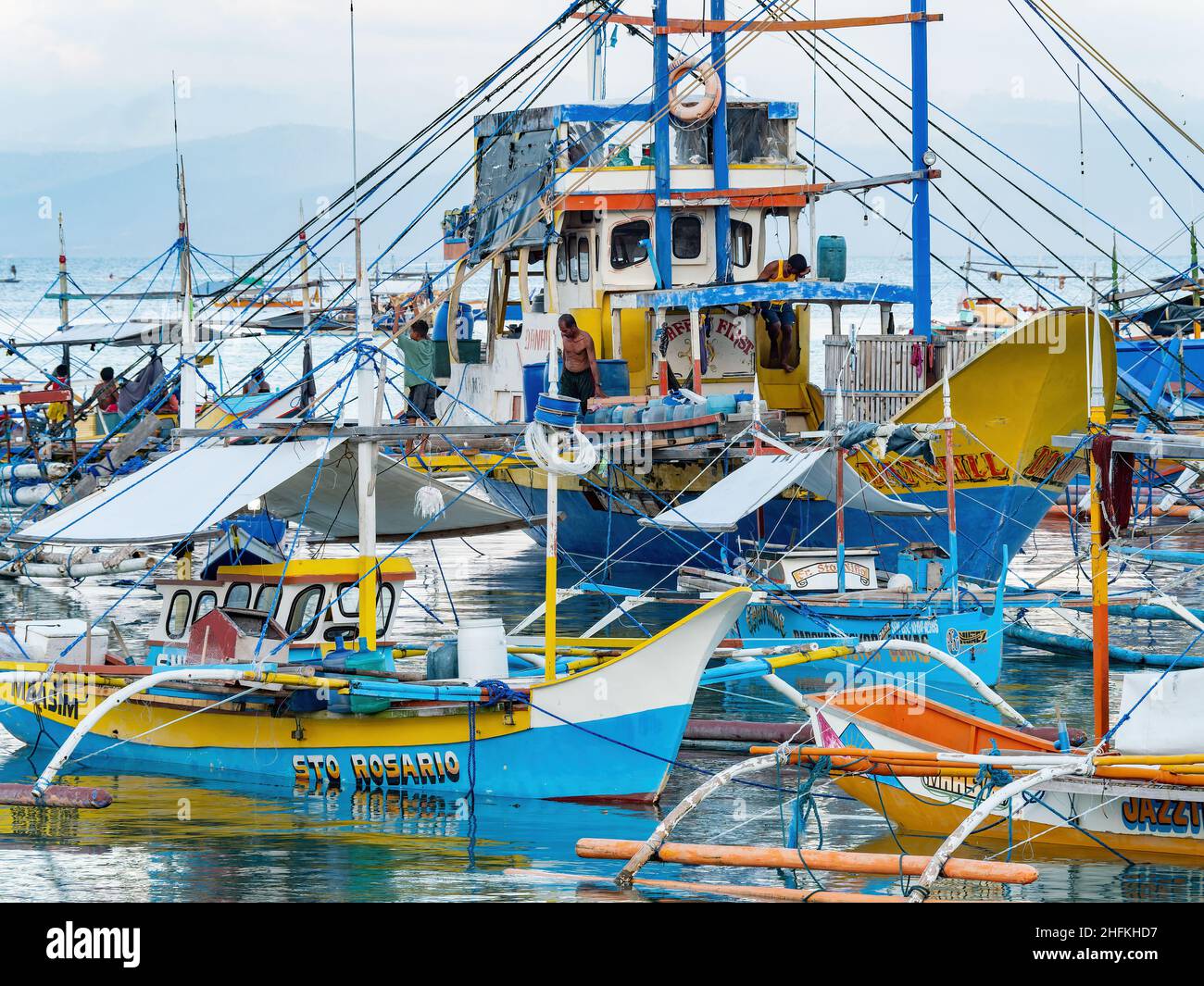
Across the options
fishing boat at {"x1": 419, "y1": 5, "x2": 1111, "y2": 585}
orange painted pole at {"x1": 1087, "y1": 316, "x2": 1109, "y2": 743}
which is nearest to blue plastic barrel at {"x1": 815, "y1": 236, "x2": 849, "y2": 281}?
fishing boat at {"x1": 419, "y1": 5, "x2": 1111, "y2": 585}

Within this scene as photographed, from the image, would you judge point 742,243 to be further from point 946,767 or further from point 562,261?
point 946,767

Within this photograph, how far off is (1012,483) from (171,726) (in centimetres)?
1276

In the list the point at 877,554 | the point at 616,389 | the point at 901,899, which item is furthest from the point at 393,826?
the point at 616,389

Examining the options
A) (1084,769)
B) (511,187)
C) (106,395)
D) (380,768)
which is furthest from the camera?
(106,395)

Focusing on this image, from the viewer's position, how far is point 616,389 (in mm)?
29328

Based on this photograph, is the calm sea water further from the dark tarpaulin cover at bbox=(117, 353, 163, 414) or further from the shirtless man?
the dark tarpaulin cover at bbox=(117, 353, 163, 414)

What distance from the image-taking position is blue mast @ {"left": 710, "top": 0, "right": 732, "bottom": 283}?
2939cm

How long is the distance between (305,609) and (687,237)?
13815mm

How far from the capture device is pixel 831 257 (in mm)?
30750

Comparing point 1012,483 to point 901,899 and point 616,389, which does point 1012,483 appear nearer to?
point 616,389

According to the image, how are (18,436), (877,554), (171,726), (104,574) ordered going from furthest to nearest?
(18,436)
(104,574)
(877,554)
(171,726)

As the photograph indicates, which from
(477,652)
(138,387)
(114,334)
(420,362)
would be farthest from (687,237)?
(114,334)

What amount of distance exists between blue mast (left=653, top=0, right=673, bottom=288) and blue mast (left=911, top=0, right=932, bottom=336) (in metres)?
4.15

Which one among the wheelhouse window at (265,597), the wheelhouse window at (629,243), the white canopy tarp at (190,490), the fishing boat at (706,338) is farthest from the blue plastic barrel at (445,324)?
the wheelhouse window at (265,597)
